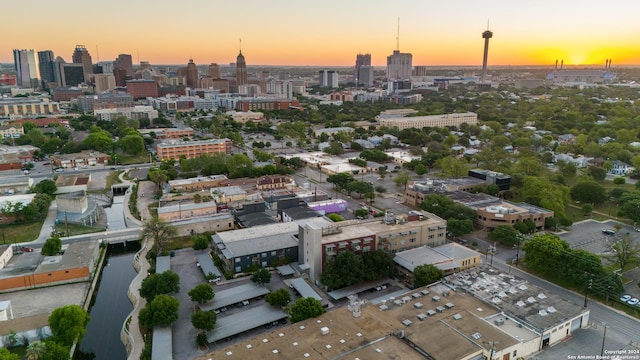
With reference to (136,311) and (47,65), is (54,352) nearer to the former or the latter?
(136,311)

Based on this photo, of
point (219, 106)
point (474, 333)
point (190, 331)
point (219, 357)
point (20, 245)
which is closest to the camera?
point (219, 357)

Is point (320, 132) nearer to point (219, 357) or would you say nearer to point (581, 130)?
point (581, 130)

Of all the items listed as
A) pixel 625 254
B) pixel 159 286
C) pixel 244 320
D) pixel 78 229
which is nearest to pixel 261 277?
pixel 244 320

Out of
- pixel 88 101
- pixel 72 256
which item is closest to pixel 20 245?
pixel 72 256

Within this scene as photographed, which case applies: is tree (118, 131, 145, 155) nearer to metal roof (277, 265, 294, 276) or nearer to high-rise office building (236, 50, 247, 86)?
metal roof (277, 265, 294, 276)

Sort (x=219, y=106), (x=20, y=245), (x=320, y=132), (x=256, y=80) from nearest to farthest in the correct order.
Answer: (x=20, y=245)
(x=320, y=132)
(x=219, y=106)
(x=256, y=80)

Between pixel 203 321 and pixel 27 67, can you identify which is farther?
pixel 27 67

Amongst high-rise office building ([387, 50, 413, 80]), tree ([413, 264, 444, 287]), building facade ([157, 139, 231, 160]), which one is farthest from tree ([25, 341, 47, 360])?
high-rise office building ([387, 50, 413, 80])
